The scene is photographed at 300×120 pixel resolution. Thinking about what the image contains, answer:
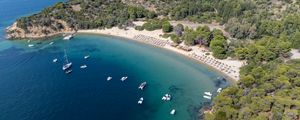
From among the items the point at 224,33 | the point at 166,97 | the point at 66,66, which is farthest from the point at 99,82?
the point at 224,33

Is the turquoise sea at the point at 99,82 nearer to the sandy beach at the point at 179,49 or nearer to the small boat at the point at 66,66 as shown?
the small boat at the point at 66,66

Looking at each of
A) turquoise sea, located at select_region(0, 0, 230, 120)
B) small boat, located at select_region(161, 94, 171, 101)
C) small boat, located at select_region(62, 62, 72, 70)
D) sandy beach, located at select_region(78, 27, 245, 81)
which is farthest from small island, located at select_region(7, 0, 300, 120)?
small boat, located at select_region(62, 62, 72, 70)

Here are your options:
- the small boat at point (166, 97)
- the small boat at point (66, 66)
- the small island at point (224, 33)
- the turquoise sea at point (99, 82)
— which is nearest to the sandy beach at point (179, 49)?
the small island at point (224, 33)

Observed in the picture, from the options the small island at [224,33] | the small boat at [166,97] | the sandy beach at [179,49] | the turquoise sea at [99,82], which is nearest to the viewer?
the small island at [224,33]

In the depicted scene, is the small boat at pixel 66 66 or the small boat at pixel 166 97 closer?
the small boat at pixel 166 97

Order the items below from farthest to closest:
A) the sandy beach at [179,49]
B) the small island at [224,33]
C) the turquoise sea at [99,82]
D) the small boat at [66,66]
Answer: the small boat at [66,66] < the sandy beach at [179,49] < the turquoise sea at [99,82] < the small island at [224,33]

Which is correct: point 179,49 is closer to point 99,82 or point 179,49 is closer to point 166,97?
point 166,97

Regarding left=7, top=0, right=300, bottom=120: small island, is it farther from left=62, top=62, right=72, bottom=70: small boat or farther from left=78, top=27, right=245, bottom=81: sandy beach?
left=62, top=62, right=72, bottom=70: small boat

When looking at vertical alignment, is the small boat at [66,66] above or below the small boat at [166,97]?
above
